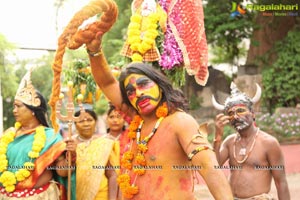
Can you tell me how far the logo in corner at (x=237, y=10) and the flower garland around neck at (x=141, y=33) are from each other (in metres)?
13.9

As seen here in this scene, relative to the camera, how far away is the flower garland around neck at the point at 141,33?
396 centimetres

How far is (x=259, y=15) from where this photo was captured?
60.5 feet

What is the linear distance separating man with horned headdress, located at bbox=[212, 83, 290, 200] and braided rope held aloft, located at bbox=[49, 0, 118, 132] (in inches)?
58.6

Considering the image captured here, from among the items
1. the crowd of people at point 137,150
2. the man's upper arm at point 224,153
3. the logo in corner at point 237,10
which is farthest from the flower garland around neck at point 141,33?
the logo in corner at point 237,10

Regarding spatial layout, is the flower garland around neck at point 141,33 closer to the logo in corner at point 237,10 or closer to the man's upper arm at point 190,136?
the man's upper arm at point 190,136

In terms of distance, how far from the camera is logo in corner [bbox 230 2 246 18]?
58.0 ft

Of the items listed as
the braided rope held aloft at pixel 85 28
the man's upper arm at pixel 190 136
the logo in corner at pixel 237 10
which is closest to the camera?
the man's upper arm at pixel 190 136

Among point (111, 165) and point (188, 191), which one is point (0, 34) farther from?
point (188, 191)

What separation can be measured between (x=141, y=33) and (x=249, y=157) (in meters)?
1.48

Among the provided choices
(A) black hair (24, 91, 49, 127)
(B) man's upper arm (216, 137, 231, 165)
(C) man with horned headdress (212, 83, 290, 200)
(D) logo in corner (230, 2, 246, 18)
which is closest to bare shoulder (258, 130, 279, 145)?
(C) man with horned headdress (212, 83, 290, 200)

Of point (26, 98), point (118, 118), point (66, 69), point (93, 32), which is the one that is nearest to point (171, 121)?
point (93, 32)

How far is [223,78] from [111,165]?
17.3 metres

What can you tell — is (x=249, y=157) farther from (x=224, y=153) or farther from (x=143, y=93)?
(x=143, y=93)

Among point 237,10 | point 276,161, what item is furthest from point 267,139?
point 237,10
